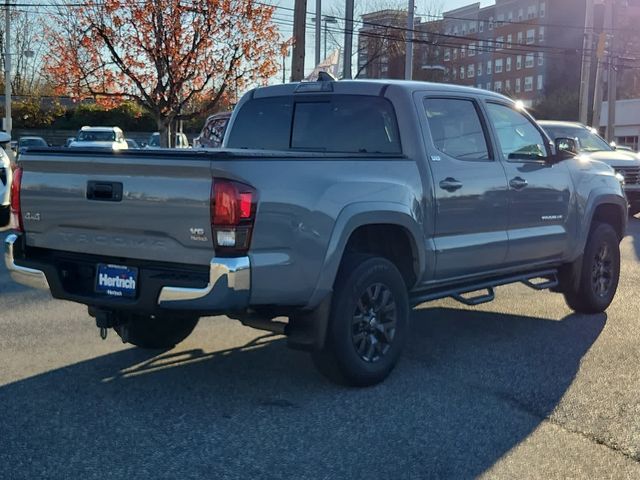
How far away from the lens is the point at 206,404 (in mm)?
4660

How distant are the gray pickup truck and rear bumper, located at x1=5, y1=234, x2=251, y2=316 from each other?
1cm

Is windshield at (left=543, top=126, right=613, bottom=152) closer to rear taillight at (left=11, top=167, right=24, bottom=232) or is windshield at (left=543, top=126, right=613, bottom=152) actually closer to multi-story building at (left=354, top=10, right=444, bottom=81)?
rear taillight at (left=11, top=167, right=24, bottom=232)

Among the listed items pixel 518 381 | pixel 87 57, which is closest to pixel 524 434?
pixel 518 381

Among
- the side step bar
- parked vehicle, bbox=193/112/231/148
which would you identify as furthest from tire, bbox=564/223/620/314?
parked vehicle, bbox=193/112/231/148

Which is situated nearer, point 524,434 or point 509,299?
point 524,434

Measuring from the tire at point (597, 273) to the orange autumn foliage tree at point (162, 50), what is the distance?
50.5 feet

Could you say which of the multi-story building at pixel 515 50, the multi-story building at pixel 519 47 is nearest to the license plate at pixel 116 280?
the multi-story building at pixel 515 50

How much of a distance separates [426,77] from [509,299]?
5567cm

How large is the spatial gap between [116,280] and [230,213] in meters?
0.89

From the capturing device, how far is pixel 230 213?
4.14 meters

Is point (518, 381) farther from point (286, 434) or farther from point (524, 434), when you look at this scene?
point (286, 434)

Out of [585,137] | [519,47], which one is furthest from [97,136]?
[519,47]

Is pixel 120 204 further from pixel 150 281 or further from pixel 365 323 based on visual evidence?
pixel 365 323

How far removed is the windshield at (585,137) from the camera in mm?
15174
